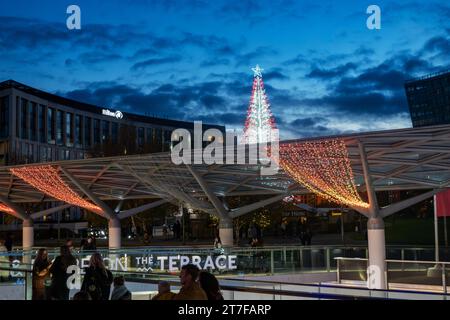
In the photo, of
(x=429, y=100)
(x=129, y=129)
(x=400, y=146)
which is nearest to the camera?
(x=400, y=146)

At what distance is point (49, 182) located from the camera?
3491 cm

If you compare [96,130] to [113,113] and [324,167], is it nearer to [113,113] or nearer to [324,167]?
[113,113]

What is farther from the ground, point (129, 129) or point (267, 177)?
point (129, 129)

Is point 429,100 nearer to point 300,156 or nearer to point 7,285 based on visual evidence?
point 300,156

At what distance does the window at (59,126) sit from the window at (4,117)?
11.8 m

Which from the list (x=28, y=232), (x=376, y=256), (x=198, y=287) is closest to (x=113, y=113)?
(x=28, y=232)

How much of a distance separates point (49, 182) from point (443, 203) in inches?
791

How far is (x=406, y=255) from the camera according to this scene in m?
26.2

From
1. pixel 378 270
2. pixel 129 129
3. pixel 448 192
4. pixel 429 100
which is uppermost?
pixel 429 100

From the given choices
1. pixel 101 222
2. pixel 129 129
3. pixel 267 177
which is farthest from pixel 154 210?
pixel 267 177

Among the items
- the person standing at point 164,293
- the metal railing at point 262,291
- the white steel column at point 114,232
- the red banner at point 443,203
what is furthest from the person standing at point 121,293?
the white steel column at point 114,232
